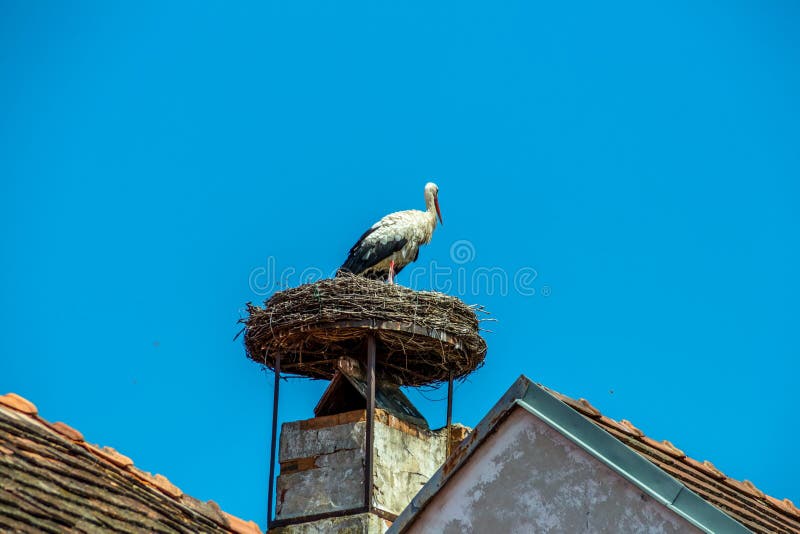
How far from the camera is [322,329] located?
12.4 meters

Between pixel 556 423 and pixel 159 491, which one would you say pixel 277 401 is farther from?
pixel 556 423

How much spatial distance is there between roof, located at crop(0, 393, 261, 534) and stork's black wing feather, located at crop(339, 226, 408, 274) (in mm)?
8773

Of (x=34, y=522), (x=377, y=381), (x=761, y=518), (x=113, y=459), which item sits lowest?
(x=34, y=522)

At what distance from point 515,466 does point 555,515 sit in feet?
0.88

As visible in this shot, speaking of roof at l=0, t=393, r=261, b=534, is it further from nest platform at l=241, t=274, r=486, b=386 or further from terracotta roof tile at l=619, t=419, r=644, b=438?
nest platform at l=241, t=274, r=486, b=386

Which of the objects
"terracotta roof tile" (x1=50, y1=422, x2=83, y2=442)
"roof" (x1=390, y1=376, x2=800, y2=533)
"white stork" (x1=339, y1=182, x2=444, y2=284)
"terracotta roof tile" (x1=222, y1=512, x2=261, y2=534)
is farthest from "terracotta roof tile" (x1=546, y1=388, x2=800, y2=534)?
"white stork" (x1=339, y1=182, x2=444, y2=284)

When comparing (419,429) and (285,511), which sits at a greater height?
(419,429)

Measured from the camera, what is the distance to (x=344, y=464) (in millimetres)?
12359

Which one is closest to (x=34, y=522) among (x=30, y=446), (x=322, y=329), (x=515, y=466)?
(x=30, y=446)

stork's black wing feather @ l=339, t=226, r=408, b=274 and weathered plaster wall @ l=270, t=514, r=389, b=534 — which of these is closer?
weathered plaster wall @ l=270, t=514, r=389, b=534

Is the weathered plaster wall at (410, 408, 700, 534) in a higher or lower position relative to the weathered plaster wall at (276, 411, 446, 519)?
lower

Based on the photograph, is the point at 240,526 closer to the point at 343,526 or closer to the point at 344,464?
the point at 343,526

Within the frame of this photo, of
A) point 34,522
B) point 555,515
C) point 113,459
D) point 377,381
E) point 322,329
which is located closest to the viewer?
point 34,522

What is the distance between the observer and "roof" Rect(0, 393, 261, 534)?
16.9 ft
